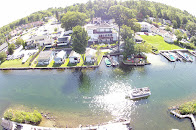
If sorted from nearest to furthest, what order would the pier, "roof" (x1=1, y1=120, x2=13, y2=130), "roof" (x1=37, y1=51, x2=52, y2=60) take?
1. the pier
2. "roof" (x1=1, y1=120, x2=13, y2=130)
3. "roof" (x1=37, y1=51, x2=52, y2=60)

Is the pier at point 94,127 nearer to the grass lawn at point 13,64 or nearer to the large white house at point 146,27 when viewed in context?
the grass lawn at point 13,64

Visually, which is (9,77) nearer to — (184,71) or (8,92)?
(8,92)

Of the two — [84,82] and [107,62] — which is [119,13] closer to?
[107,62]

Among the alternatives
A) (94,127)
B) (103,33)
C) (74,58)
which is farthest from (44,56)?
(94,127)

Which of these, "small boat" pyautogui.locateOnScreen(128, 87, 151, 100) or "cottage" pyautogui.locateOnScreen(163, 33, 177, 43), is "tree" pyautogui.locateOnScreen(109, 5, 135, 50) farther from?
"small boat" pyautogui.locateOnScreen(128, 87, 151, 100)

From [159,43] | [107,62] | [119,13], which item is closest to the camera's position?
[107,62]

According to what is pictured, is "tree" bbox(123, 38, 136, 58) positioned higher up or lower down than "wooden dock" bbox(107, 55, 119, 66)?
higher up

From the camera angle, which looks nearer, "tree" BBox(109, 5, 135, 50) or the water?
the water

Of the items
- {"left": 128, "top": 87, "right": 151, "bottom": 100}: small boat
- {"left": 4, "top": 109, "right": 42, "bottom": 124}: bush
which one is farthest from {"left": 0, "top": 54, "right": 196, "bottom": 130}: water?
{"left": 4, "top": 109, "right": 42, "bottom": 124}: bush
